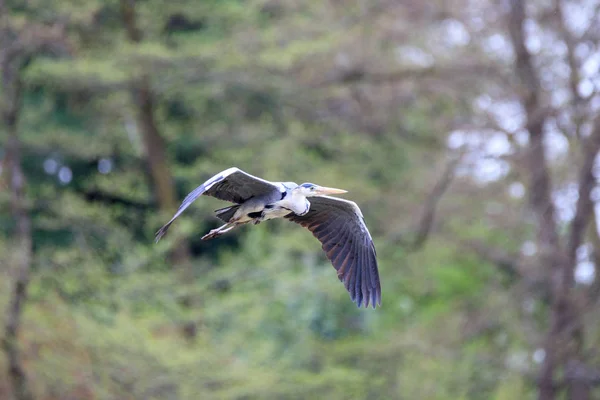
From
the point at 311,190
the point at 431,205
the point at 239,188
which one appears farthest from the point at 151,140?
the point at 239,188

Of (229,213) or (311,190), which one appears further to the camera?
(311,190)

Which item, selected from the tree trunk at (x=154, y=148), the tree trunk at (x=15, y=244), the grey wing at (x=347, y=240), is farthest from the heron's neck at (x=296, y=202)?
the tree trunk at (x=154, y=148)

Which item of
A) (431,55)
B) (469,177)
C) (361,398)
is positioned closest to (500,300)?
(469,177)

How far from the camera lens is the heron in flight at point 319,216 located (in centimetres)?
680

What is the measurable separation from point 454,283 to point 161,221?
6566mm

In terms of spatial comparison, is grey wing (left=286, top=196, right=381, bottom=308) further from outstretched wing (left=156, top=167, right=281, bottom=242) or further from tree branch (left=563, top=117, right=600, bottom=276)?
tree branch (left=563, top=117, right=600, bottom=276)

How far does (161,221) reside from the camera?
→ 13664 millimetres

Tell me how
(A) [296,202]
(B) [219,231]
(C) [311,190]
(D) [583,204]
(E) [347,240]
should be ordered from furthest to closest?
(D) [583,204], (E) [347,240], (C) [311,190], (A) [296,202], (B) [219,231]

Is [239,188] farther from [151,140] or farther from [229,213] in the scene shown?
[151,140]

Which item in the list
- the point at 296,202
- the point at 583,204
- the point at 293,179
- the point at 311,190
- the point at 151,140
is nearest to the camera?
the point at 296,202

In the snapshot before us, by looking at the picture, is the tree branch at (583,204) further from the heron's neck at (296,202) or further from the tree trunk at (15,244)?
the tree trunk at (15,244)

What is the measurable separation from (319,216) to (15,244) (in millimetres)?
6350

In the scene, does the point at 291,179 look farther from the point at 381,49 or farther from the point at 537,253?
the point at 537,253

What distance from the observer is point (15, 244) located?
41.8ft
